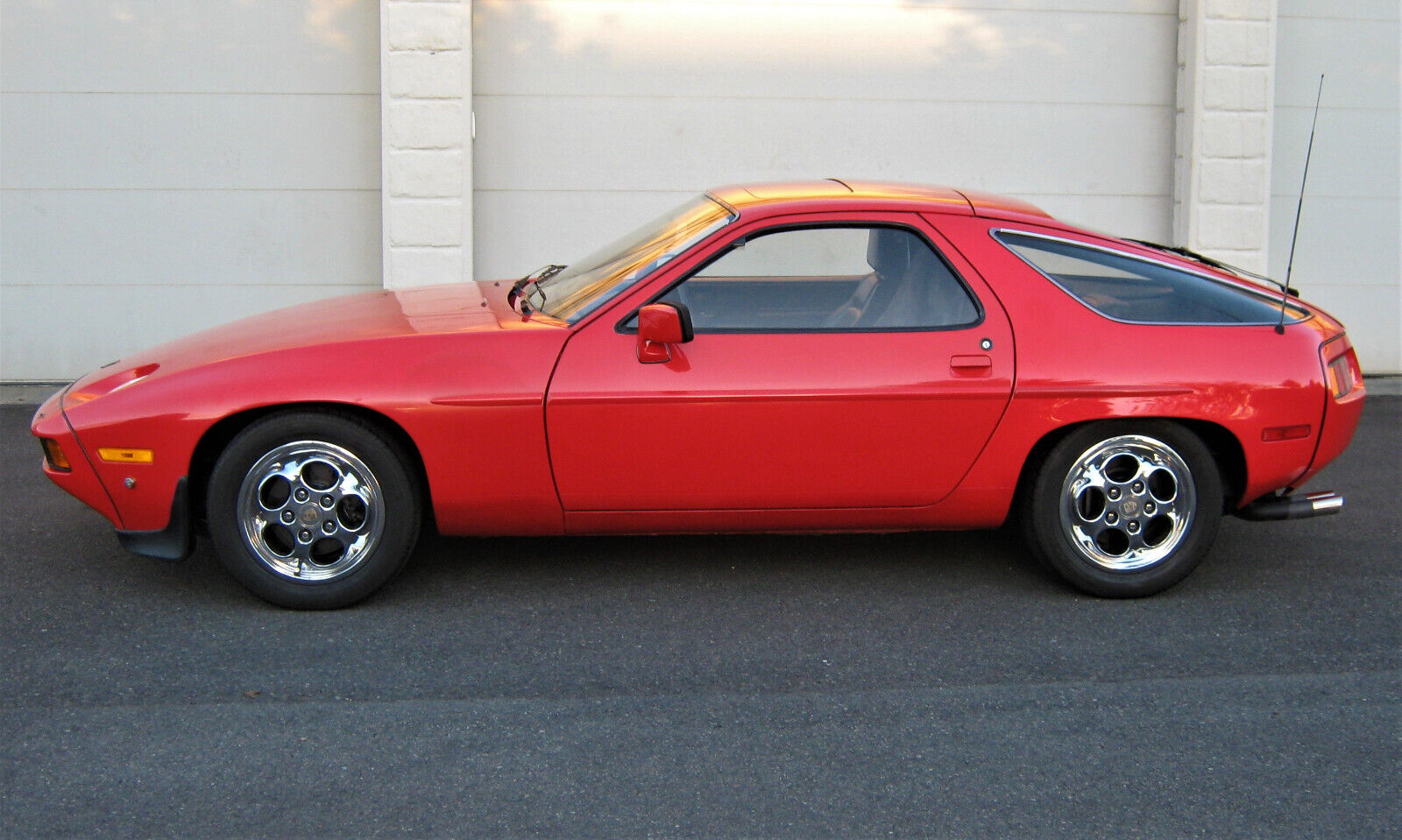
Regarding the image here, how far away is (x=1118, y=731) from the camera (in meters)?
3.59

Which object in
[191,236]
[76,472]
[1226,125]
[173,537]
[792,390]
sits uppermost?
[1226,125]

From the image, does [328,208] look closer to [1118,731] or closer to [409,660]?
[409,660]

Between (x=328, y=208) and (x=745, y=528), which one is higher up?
(x=328, y=208)

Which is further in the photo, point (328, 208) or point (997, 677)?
point (328, 208)

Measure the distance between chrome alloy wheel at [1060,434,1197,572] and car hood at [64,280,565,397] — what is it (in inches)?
71.4

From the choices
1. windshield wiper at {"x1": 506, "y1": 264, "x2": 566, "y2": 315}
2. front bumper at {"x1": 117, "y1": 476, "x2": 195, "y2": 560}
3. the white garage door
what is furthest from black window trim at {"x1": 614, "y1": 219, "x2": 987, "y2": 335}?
the white garage door

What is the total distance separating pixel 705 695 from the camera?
377 cm

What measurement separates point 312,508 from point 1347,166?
295 inches

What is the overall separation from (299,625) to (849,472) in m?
1.80

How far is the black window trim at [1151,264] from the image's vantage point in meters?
4.63

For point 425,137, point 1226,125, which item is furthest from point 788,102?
point 1226,125

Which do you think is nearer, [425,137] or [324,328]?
[324,328]

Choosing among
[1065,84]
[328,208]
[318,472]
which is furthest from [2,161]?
[1065,84]

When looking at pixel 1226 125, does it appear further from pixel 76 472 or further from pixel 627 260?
pixel 76 472
